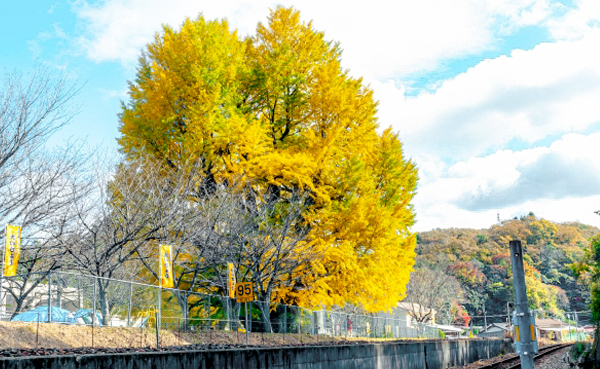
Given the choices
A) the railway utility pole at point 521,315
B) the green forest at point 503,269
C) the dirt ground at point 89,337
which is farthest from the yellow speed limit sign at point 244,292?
the green forest at point 503,269

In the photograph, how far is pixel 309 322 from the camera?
2238cm

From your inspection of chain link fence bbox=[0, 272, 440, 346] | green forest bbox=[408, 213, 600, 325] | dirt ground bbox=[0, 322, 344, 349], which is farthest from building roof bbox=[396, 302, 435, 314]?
dirt ground bbox=[0, 322, 344, 349]

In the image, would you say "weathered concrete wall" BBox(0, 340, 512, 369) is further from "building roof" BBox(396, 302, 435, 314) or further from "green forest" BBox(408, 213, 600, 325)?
"green forest" BBox(408, 213, 600, 325)

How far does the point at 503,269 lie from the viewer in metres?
115

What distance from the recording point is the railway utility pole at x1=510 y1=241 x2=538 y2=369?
426 inches

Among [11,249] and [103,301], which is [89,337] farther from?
[11,249]

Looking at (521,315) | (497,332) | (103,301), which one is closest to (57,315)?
(103,301)

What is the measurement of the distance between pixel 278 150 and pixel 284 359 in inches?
423

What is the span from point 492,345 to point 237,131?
26.7 m

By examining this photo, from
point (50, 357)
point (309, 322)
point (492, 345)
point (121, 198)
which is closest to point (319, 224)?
point (309, 322)

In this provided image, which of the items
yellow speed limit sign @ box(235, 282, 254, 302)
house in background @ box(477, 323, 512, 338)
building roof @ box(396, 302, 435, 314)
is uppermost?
yellow speed limit sign @ box(235, 282, 254, 302)

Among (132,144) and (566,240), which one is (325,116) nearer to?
(132,144)

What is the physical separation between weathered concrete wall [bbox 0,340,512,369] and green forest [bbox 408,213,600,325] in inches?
1933

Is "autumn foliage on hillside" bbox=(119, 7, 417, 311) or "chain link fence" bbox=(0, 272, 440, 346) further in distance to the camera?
"autumn foliage on hillside" bbox=(119, 7, 417, 311)
